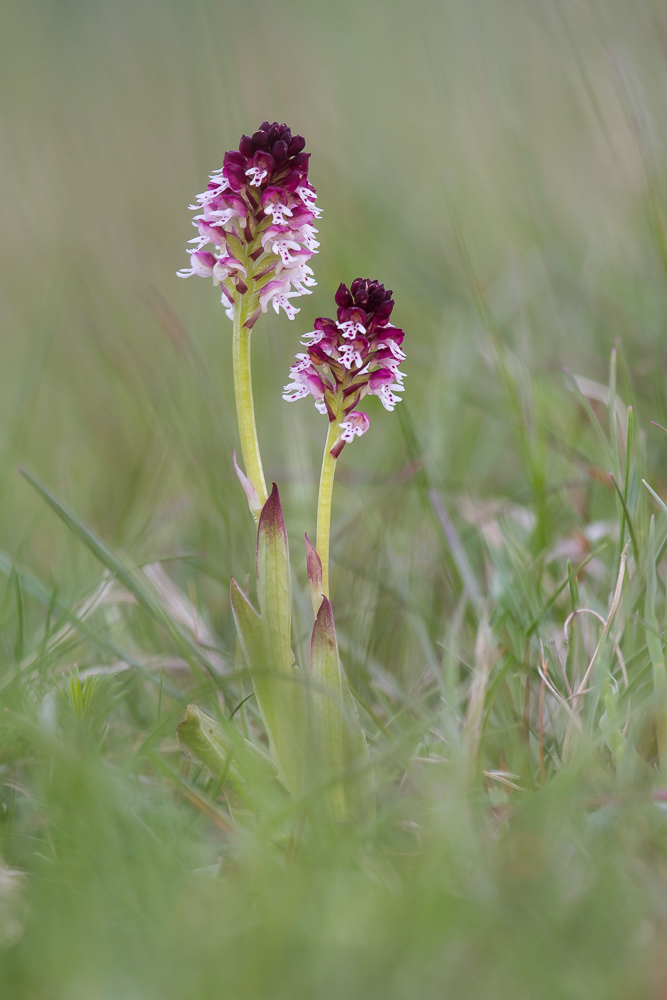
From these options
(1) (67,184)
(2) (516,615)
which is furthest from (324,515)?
(1) (67,184)

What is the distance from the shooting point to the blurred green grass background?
102cm

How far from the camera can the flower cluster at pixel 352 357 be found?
1.53 m

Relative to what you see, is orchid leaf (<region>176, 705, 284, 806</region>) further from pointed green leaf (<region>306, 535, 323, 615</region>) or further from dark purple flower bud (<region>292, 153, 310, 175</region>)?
dark purple flower bud (<region>292, 153, 310, 175</region>)

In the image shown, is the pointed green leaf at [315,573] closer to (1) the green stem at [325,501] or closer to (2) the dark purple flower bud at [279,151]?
(1) the green stem at [325,501]

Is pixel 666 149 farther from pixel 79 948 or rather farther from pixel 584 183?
pixel 79 948

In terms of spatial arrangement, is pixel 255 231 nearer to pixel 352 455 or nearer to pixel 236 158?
pixel 236 158

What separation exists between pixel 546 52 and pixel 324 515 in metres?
5.05

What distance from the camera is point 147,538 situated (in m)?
2.56

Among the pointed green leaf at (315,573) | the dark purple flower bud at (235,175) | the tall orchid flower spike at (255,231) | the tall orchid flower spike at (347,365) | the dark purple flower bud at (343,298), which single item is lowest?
the pointed green leaf at (315,573)

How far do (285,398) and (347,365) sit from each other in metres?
0.15

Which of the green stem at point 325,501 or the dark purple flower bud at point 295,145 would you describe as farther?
the green stem at point 325,501

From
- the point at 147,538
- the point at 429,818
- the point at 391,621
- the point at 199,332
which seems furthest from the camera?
the point at 199,332

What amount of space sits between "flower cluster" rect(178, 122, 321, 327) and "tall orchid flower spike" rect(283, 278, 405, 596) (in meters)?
0.11

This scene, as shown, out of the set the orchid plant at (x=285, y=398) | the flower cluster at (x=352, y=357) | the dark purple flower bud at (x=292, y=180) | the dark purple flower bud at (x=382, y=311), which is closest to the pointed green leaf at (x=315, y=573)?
the orchid plant at (x=285, y=398)
